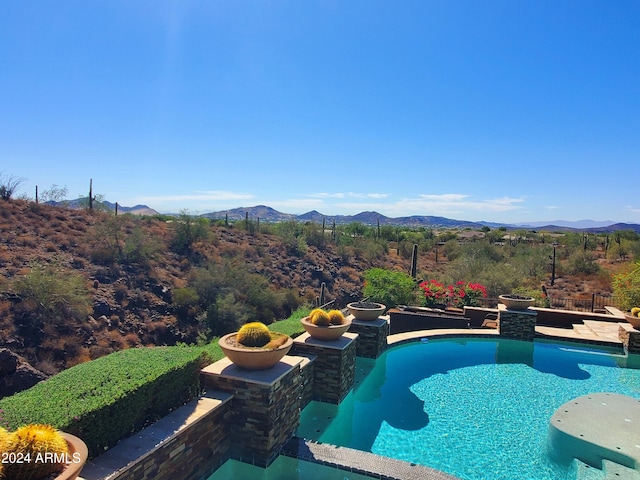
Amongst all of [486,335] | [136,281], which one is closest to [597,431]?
[486,335]

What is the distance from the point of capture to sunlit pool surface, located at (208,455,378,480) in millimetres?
4289

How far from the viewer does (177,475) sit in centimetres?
363

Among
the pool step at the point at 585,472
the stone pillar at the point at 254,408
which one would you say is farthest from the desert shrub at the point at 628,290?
the stone pillar at the point at 254,408

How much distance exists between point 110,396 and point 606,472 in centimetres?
567

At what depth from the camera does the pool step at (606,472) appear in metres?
4.57

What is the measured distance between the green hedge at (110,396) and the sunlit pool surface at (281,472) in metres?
0.93

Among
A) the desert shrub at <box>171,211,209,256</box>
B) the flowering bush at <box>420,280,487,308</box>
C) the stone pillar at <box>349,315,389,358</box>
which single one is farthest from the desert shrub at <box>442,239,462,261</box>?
the stone pillar at <box>349,315,389,358</box>

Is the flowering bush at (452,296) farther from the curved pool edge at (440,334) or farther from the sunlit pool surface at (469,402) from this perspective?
the sunlit pool surface at (469,402)

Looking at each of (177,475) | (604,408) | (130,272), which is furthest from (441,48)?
(130,272)

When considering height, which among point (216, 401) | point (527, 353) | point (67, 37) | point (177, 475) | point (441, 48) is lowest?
point (527, 353)

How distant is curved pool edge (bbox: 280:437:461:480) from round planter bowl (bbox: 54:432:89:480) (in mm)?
2529

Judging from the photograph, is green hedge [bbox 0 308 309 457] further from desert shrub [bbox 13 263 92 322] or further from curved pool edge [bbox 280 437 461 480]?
desert shrub [bbox 13 263 92 322]

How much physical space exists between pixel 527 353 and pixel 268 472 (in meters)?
8.00

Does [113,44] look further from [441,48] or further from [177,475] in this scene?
[177,475]
